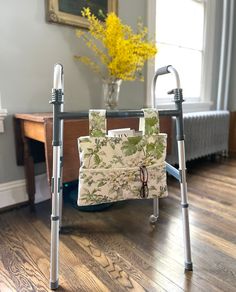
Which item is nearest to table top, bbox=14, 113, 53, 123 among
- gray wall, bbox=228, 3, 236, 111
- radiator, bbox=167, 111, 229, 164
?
radiator, bbox=167, 111, 229, 164

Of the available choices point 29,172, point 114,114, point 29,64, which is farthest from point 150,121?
point 29,64

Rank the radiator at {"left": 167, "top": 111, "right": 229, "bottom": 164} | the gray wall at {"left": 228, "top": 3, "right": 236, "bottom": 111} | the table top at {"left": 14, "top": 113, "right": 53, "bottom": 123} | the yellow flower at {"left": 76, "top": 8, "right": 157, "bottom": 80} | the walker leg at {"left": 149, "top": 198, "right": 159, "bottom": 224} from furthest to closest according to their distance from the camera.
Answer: the gray wall at {"left": 228, "top": 3, "right": 236, "bottom": 111} → the radiator at {"left": 167, "top": 111, "right": 229, "bottom": 164} → the yellow flower at {"left": 76, "top": 8, "right": 157, "bottom": 80} → the walker leg at {"left": 149, "top": 198, "right": 159, "bottom": 224} → the table top at {"left": 14, "top": 113, "right": 53, "bottom": 123}

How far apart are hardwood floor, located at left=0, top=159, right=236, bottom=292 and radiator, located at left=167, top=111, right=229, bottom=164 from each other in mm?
732

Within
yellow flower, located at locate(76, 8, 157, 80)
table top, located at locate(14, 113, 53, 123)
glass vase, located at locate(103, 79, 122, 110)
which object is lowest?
table top, located at locate(14, 113, 53, 123)

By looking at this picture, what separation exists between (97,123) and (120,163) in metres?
0.19

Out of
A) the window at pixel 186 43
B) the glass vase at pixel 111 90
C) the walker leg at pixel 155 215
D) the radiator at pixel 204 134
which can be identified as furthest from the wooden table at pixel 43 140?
the window at pixel 186 43

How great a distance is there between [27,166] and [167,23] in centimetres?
211

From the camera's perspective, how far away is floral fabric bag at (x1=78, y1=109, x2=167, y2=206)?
3.04ft

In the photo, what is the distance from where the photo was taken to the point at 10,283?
1005mm

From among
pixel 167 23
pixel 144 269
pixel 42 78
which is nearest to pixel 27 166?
pixel 42 78

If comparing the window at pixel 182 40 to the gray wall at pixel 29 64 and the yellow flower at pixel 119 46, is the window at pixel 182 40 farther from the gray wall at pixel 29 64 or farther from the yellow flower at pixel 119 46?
the gray wall at pixel 29 64

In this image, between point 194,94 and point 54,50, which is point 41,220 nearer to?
point 54,50

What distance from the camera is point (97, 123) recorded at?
0.93 meters

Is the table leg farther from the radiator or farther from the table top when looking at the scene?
the radiator
